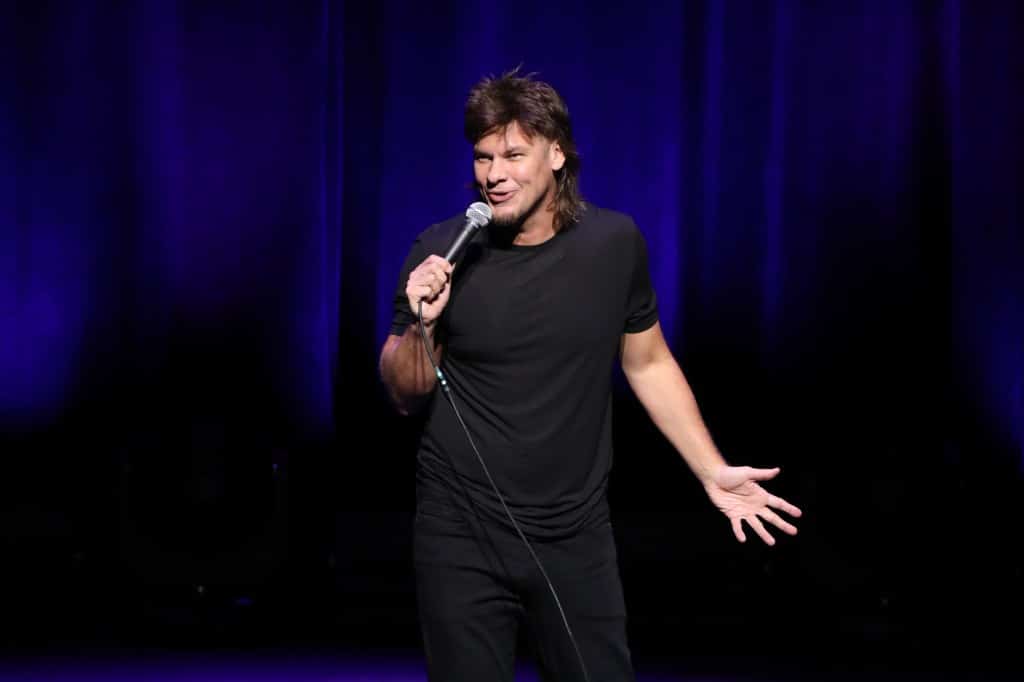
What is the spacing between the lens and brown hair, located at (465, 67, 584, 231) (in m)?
2.24

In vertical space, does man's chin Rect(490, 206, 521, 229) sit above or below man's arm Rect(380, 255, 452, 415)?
above

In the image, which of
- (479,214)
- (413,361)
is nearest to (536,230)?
(479,214)

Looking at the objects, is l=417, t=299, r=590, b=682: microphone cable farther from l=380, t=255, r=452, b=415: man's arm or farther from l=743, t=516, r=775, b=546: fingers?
l=743, t=516, r=775, b=546: fingers

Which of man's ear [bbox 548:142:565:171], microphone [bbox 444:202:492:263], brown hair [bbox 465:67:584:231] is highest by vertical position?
brown hair [bbox 465:67:584:231]

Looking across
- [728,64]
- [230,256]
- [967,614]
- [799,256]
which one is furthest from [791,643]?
[230,256]

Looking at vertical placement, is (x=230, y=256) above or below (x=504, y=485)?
above

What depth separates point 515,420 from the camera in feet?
7.17

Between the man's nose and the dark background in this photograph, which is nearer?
the man's nose

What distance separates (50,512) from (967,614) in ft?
11.0

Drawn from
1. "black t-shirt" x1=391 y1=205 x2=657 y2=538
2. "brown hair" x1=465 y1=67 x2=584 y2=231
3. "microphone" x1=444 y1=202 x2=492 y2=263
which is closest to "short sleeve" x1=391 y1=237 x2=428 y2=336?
"black t-shirt" x1=391 y1=205 x2=657 y2=538

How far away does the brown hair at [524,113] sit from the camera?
2244 mm

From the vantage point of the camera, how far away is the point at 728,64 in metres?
4.68

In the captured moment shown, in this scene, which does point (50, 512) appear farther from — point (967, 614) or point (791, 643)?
point (967, 614)

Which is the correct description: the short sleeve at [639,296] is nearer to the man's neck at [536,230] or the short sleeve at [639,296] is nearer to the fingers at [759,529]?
the man's neck at [536,230]
